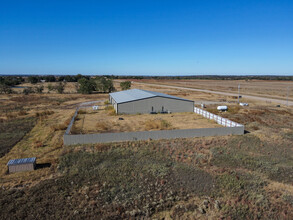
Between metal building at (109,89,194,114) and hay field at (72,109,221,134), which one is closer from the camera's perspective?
hay field at (72,109,221,134)

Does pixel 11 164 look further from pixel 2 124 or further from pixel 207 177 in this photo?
pixel 2 124

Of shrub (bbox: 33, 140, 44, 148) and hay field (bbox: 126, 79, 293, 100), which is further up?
hay field (bbox: 126, 79, 293, 100)

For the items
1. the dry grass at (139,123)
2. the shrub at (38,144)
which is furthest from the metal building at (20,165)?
the dry grass at (139,123)

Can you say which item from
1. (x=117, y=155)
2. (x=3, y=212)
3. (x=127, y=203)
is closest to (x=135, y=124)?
(x=117, y=155)

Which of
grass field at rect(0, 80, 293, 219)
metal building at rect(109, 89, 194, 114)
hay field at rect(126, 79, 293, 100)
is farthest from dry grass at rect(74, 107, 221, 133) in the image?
hay field at rect(126, 79, 293, 100)

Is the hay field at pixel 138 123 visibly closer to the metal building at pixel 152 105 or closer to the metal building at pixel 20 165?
the metal building at pixel 152 105

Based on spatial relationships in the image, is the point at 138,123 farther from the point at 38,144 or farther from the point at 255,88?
the point at 255,88

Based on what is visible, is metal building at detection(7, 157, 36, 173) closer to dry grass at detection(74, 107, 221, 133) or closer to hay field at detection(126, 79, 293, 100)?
dry grass at detection(74, 107, 221, 133)
